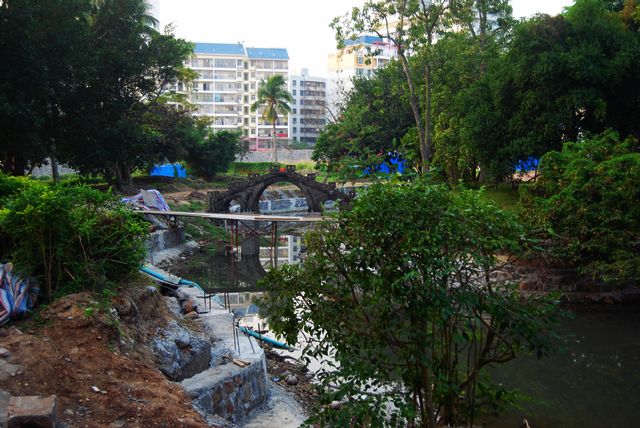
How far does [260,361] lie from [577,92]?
14.8 metres

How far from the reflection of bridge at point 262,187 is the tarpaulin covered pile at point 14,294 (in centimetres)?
2630


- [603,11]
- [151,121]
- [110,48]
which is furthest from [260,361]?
[151,121]

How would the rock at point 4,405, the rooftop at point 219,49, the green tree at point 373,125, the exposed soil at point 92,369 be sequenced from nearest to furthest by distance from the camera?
the rock at point 4,405, the exposed soil at point 92,369, the green tree at point 373,125, the rooftop at point 219,49

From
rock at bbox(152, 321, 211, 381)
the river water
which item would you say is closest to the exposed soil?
rock at bbox(152, 321, 211, 381)

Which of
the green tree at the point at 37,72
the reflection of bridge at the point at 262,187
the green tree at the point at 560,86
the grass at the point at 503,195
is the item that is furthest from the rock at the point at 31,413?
the reflection of bridge at the point at 262,187

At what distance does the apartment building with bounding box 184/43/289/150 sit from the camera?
73.6 metres

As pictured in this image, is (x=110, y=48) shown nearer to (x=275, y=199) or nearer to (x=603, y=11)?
(x=603, y=11)

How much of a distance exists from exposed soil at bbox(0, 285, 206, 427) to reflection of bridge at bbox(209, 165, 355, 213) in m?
26.5

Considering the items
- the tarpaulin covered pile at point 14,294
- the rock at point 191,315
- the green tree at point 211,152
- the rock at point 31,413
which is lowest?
the rock at point 191,315

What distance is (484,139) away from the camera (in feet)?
72.0

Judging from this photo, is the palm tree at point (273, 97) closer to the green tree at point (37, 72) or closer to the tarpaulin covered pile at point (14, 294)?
the green tree at point (37, 72)

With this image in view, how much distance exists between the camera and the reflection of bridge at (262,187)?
3538 centimetres

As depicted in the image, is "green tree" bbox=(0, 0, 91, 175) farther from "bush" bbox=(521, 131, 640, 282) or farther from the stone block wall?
"bush" bbox=(521, 131, 640, 282)

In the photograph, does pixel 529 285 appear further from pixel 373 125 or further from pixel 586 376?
pixel 373 125
